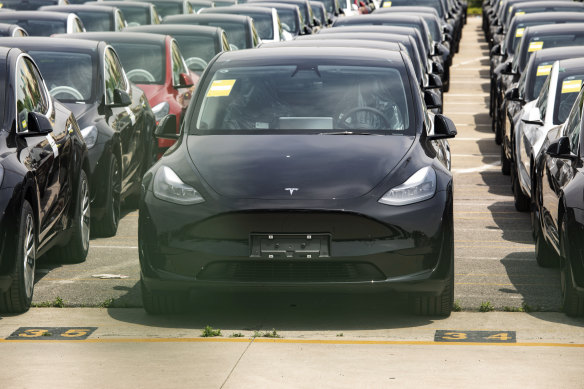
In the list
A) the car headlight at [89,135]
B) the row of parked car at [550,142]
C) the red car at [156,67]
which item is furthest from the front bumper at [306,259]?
the red car at [156,67]

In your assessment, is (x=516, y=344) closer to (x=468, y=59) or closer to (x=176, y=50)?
(x=176, y=50)

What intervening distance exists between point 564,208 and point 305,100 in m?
1.91

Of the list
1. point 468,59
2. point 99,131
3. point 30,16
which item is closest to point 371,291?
point 99,131

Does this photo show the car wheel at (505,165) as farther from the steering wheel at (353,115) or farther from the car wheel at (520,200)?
the steering wheel at (353,115)

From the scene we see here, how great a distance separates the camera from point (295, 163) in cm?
873

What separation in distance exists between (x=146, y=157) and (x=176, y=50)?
9.90ft

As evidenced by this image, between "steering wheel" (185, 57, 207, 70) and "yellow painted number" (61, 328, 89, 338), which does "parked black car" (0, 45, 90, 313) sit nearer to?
"yellow painted number" (61, 328, 89, 338)

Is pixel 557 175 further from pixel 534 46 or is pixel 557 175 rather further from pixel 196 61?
pixel 196 61

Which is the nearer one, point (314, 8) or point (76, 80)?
point (76, 80)

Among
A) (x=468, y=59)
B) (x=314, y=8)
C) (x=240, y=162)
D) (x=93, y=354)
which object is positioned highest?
(x=240, y=162)

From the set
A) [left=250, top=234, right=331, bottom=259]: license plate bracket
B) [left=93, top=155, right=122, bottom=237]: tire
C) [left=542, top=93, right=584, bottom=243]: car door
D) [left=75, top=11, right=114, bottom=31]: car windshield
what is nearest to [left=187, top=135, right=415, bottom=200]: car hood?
[left=250, top=234, right=331, bottom=259]: license plate bracket

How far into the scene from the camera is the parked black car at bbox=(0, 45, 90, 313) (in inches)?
340

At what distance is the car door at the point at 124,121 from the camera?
12.8 m

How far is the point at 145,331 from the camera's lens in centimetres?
834
